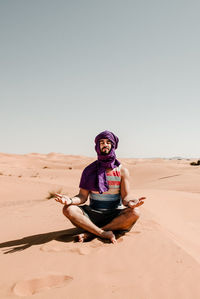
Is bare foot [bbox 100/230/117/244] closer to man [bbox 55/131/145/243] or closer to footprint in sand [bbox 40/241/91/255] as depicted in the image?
man [bbox 55/131/145/243]

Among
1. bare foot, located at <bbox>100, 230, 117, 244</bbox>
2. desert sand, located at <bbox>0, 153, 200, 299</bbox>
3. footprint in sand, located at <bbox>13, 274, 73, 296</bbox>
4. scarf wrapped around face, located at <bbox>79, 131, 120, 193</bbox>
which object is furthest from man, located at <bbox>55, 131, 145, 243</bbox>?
footprint in sand, located at <bbox>13, 274, 73, 296</bbox>

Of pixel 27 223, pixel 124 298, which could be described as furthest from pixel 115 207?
pixel 27 223

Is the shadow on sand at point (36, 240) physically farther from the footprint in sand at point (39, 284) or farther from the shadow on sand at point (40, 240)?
the footprint in sand at point (39, 284)

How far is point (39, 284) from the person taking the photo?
2.54 metres

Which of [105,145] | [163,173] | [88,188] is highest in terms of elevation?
[105,145]

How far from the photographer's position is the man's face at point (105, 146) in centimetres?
383

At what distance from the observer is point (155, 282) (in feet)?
8.02

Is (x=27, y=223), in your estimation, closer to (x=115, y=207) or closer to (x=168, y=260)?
(x=115, y=207)

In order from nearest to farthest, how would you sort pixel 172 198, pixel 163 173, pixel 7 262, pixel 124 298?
pixel 124 298
pixel 7 262
pixel 172 198
pixel 163 173

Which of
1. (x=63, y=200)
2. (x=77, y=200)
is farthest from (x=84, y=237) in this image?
(x=63, y=200)

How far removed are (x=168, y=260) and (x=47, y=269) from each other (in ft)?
4.42

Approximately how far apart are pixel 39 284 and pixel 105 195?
5.28ft

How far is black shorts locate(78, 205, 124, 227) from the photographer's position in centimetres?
390

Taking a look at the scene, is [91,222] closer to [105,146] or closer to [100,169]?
[100,169]
